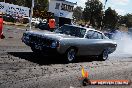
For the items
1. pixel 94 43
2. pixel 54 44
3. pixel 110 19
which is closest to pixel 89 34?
pixel 94 43

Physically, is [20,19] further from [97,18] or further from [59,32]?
[97,18]

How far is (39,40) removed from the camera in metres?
11.4

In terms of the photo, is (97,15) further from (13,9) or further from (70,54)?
(70,54)

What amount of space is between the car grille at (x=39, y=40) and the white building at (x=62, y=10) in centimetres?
4171

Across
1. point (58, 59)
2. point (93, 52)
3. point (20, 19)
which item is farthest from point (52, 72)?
point (20, 19)

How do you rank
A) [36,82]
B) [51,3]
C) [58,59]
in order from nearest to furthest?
[36,82]
[58,59]
[51,3]

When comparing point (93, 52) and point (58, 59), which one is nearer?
point (58, 59)

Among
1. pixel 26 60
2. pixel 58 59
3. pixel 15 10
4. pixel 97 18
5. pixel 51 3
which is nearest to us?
pixel 26 60

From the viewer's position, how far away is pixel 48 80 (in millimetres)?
8242

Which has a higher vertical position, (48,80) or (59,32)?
(59,32)

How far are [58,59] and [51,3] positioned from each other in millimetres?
46657

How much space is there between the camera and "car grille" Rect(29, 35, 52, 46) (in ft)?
36.4

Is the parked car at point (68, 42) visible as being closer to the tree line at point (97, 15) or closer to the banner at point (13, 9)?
the banner at point (13, 9)

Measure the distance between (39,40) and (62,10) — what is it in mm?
45263
